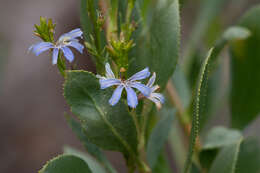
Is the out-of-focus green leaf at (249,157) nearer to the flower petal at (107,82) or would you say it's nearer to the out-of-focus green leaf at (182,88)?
the out-of-focus green leaf at (182,88)

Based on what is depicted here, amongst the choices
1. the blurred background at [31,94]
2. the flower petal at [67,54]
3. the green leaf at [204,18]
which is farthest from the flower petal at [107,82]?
the blurred background at [31,94]

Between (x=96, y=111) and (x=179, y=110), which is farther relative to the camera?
(x=179, y=110)

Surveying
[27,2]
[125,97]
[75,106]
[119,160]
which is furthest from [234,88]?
[27,2]

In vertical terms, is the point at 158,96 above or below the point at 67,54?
below

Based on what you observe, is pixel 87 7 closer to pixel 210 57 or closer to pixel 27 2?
pixel 210 57

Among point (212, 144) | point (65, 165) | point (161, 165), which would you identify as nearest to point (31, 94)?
point (161, 165)

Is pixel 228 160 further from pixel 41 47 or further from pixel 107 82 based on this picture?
pixel 41 47
